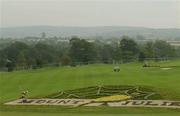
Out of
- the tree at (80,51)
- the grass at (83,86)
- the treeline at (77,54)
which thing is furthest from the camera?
the tree at (80,51)

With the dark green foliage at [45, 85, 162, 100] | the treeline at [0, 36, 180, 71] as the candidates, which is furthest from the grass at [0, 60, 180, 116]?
the treeline at [0, 36, 180, 71]

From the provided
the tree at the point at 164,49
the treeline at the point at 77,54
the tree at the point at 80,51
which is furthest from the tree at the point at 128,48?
the tree at the point at 164,49

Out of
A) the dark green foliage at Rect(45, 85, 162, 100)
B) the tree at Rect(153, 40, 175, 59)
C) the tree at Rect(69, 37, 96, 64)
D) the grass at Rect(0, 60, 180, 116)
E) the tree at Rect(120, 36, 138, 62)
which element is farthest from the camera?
the tree at Rect(153, 40, 175, 59)

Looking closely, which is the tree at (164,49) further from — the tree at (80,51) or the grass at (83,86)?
the grass at (83,86)

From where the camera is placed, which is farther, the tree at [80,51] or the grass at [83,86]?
the tree at [80,51]

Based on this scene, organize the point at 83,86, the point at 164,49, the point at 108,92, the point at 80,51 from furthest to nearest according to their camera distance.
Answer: the point at 164,49, the point at 80,51, the point at 83,86, the point at 108,92

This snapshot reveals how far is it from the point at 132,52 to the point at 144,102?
244 ft

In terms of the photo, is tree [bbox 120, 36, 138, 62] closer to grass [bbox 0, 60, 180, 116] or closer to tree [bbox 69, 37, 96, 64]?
tree [bbox 69, 37, 96, 64]

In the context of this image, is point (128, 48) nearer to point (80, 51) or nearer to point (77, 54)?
point (80, 51)

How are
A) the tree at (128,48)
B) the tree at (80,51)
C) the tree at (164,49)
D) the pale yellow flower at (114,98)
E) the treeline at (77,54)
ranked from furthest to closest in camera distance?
the tree at (164,49) → the tree at (128,48) → the tree at (80,51) → the treeline at (77,54) → the pale yellow flower at (114,98)

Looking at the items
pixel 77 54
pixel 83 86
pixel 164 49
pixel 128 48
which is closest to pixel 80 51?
pixel 77 54

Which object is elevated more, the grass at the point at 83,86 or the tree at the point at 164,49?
the tree at the point at 164,49

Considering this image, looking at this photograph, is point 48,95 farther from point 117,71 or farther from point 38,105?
point 117,71

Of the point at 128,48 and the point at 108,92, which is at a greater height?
the point at 128,48
